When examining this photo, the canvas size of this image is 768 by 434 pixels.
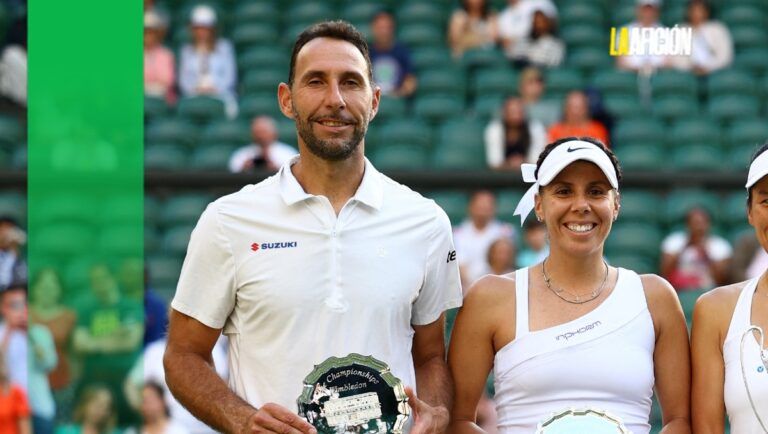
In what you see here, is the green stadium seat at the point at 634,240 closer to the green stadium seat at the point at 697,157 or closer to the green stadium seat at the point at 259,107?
the green stadium seat at the point at 697,157

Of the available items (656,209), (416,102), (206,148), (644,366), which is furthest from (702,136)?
(644,366)

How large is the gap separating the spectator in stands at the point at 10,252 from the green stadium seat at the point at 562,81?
3809 mm

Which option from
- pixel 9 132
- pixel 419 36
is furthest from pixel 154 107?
pixel 419 36

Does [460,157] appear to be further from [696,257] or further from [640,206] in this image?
[696,257]

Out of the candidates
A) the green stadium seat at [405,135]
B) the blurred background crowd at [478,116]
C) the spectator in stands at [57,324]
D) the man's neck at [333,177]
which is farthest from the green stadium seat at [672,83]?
the spectator in stands at [57,324]

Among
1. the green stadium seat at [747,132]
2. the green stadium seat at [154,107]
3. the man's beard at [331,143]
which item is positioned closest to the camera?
the man's beard at [331,143]

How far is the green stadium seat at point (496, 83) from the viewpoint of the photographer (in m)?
9.02

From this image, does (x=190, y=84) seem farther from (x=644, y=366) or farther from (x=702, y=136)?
(x=644, y=366)

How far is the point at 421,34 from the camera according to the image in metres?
9.57

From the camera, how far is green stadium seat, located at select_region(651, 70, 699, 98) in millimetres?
8805

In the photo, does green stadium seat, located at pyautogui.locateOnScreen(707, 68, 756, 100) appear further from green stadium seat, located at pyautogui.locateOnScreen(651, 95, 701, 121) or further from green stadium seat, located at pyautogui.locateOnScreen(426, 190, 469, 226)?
green stadium seat, located at pyautogui.locateOnScreen(426, 190, 469, 226)

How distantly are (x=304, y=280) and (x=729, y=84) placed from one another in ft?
20.6

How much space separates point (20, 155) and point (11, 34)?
2039mm

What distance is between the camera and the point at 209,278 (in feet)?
10.5
